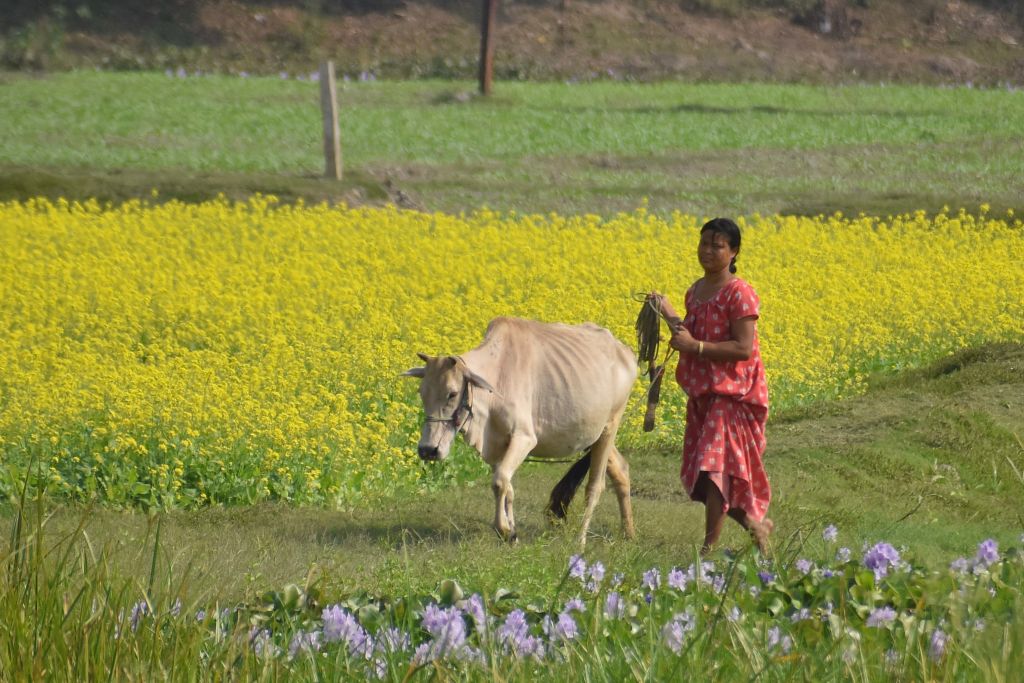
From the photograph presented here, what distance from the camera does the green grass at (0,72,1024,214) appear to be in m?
21.9

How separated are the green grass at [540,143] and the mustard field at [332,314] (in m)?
1.77

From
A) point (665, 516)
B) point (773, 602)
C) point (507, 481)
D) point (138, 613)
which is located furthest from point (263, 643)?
point (665, 516)

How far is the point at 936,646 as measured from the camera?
477 cm

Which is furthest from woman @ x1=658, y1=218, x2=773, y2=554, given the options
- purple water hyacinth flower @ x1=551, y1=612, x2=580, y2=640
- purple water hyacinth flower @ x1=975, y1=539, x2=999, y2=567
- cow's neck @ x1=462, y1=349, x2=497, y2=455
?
purple water hyacinth flower @ x1=551, y1=612, x2=580, y2=640

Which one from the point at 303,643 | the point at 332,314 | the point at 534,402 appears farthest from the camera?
the point at 332,314

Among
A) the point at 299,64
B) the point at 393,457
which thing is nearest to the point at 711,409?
the point at 393,457

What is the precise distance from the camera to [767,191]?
23.1m

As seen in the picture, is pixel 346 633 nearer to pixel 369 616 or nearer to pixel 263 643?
pixel 263 643

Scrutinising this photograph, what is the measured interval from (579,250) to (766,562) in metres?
10.7

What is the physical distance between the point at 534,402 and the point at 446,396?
0.81 metres

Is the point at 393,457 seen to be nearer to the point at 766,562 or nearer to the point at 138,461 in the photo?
the point at 138,461

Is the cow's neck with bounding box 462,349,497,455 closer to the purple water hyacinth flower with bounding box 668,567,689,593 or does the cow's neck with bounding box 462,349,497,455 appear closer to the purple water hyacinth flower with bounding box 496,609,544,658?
the purple water hyacinth flower with bounding box 668,567,689,593

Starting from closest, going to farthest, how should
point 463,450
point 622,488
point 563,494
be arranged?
1. point 563,494
2. point 622,488
3. point 463,450

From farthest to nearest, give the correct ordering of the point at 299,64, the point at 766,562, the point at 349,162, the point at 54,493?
the point at 299,64 < the point at 349,162 < the point at 54,493 < the point at 766,562
